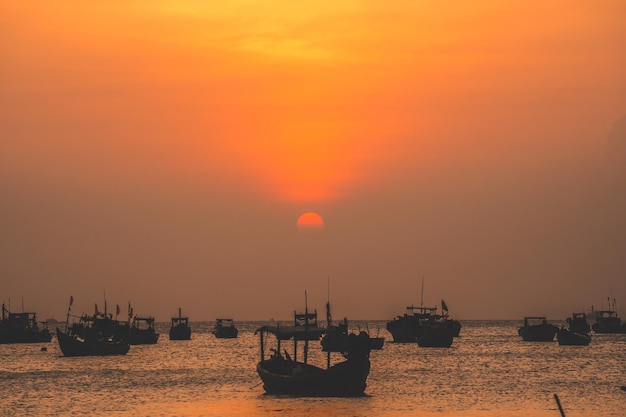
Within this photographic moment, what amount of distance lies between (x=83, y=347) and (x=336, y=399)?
238 feet

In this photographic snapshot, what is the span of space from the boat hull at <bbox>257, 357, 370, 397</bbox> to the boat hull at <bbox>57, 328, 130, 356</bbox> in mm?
66666

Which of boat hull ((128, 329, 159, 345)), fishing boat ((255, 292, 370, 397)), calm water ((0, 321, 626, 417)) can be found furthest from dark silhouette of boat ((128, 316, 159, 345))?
fishing boat ((255, 292, 370, 397))

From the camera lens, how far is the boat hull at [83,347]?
132 meters

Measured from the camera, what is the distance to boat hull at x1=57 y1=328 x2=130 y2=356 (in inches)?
5187

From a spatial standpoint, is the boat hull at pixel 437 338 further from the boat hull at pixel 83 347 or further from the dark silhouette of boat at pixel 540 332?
the boat hull at pixel 83 347

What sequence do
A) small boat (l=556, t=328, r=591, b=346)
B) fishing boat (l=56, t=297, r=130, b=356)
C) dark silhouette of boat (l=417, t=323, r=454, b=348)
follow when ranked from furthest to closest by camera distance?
small boat (l=556, t=328, r=591, b=346) → dark silhouette of boat (l=417, t=323, r=454, b=348) → fishing boat (l=56, t=297, r=130, b=356)

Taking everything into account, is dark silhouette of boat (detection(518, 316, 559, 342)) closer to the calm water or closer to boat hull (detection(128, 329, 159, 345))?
the calm water

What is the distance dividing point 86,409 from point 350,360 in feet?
56.9

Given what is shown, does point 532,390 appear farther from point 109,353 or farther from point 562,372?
point 109,353

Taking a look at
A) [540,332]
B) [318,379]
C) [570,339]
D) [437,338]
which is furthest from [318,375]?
[540,332]

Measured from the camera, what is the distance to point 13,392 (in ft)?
273

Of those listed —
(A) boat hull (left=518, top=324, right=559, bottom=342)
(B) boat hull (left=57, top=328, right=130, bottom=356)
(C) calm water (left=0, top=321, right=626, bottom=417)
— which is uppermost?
(A) boat hull (left=518, top=324, right=559, bottom=342)

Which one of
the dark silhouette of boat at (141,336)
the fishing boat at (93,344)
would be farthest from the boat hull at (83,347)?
the dark silhouette of boat at (141,336)

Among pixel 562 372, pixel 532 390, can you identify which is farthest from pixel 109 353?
pixel 532 390
